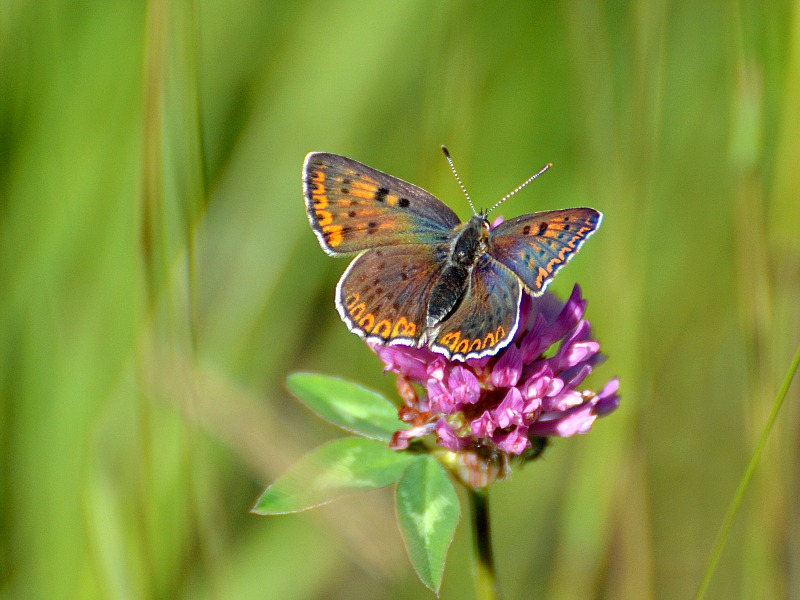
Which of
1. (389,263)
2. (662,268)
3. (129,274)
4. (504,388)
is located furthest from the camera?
(662,268)

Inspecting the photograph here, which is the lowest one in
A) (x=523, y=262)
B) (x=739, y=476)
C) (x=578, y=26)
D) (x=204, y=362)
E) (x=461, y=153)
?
(x=204, y=362)

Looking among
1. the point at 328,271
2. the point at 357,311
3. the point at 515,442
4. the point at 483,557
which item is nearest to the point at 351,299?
the point at 357,311

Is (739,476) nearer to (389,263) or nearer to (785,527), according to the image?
(785,527)

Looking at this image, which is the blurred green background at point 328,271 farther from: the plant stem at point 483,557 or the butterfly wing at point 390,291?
the plant stem at point 483,557

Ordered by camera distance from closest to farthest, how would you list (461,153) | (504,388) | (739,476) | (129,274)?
(504,388)
(129,274)
(461,153)
(739,476)

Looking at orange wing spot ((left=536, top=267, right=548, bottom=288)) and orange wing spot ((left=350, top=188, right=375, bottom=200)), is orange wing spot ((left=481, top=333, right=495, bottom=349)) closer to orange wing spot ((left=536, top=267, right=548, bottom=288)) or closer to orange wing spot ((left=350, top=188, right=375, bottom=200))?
orange wing spot ((left=536, top=267, right=548, bottom=288))

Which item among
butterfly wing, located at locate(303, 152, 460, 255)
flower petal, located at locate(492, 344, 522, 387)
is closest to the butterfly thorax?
butterfly wing, located at locate(303, 152, 460, 255)

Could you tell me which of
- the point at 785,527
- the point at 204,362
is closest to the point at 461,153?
the point at 204,362

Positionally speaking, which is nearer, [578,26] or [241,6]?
[578,26]
